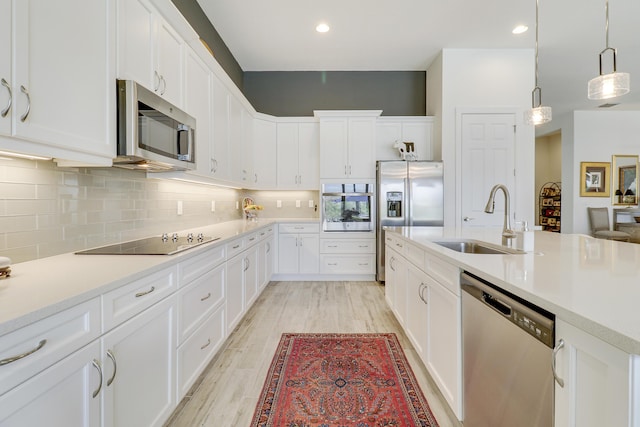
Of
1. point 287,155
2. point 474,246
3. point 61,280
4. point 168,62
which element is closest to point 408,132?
point 287,155

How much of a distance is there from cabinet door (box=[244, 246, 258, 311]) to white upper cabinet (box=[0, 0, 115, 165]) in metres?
1.65

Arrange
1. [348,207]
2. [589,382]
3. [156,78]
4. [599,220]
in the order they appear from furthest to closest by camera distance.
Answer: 1. [599,220]
2. [348,207]
3. [156,78]
4. [589,382]

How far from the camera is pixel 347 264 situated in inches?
164

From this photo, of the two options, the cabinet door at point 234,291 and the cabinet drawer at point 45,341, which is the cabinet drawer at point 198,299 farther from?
the cabinet drawer at point 45,341

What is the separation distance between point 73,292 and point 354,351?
75.0 inches

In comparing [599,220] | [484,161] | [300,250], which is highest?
[484,161]

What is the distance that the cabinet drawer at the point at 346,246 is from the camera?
4148 millimetres

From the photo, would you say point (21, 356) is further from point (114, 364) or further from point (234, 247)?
point (234, 247)

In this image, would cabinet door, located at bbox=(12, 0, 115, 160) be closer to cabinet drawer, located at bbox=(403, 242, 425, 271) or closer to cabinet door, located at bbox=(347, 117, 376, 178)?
cabinet drawer, located at bbox=(403, 242, 425, 271)

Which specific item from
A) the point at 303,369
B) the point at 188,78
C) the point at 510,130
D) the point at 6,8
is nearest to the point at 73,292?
the point at 6,8

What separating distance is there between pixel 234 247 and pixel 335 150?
2.34 meters

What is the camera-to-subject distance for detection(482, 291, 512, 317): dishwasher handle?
1021 millimetres

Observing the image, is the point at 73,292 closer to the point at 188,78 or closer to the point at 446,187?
the point at 188,78

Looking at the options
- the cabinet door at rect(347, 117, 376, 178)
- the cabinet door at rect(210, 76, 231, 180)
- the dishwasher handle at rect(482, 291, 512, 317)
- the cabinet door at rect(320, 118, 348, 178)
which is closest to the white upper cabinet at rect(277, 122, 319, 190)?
the cabinet door at rect(320, 118, 348, 178)
